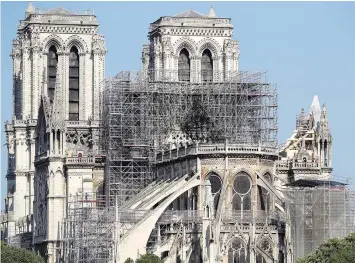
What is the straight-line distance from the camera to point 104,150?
6649 inches

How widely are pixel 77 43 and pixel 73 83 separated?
341cm

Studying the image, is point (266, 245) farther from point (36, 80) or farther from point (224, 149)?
point (36, 80)

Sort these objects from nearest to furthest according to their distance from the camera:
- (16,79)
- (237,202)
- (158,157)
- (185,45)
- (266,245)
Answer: (266,245) → (237,202) → (158,157) → (185,45) → (16,79)

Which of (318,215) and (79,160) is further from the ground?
(79,160)

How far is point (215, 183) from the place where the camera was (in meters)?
152

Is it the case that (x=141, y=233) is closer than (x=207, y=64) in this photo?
Yes

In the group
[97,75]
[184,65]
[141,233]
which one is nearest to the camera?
[141,233]

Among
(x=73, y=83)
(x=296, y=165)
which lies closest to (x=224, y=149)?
(x=296, y=165)

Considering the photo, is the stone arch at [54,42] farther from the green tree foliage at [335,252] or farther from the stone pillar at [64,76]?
the green tree foliage at [335,252]

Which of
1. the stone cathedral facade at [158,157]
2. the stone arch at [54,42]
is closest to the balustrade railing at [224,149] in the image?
the stone cathedral facade at [158,157]

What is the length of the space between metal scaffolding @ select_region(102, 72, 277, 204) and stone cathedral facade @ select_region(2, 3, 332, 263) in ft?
5.56

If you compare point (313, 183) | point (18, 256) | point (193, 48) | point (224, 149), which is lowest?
point (18, 256)

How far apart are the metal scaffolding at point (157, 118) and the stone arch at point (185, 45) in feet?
23.1

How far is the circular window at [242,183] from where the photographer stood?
152 m
